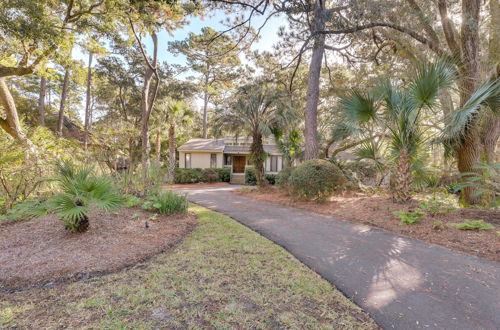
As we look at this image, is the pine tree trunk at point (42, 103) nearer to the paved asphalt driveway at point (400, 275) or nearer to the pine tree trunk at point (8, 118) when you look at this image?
the pine tree trunk at point (8, 118)

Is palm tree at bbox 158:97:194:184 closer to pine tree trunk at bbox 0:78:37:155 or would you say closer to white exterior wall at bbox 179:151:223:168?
white exterior wall at bbox 179:151:223:168

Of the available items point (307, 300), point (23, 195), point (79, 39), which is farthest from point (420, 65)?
point (79, 39)

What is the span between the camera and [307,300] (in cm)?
264

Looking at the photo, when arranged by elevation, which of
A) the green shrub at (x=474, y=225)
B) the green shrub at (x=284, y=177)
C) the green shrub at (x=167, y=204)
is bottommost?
the green shrub at (x=474, y=225)

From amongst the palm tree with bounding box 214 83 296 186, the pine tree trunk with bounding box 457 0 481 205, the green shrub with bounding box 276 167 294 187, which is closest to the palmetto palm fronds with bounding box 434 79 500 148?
the pine tree trunk with bounding box 457 0 481 205

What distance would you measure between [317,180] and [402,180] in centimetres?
255

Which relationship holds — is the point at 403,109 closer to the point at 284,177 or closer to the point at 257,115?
the point at 284,177

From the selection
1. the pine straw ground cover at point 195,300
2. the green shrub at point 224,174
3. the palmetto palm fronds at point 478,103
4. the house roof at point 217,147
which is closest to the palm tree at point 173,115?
the house roof at point 217,147

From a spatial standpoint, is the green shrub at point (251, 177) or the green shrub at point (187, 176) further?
the green shrub at point (187, 176)

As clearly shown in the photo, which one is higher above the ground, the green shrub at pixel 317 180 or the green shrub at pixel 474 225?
the green shrub at pixel 317 180

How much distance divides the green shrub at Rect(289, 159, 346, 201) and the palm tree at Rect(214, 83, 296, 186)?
387cm

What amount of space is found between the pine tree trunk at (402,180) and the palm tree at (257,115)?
233 inches

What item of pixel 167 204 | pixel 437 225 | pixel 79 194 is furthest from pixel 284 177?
pixel 79 194

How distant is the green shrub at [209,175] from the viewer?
762 inches
